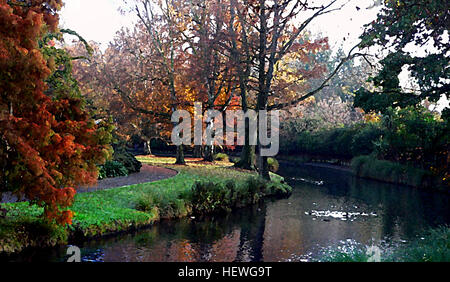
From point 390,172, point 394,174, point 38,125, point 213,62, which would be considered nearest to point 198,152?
point 213,62

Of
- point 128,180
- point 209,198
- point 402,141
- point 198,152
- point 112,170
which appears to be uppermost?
point 402,141

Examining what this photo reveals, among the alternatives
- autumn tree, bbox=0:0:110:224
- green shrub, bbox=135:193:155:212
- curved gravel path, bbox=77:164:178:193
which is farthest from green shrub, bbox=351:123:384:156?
autumn tree, bbox=0:0:110:224

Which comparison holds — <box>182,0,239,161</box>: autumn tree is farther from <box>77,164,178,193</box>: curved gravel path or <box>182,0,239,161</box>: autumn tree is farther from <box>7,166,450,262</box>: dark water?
<box>7,166,450,262</box>: dark water

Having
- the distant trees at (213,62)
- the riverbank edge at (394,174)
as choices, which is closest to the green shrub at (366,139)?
the riverbank edge at (394,174)

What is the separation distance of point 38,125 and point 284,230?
8.37 m

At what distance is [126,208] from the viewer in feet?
47.0

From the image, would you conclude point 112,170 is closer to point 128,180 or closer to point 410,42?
point 128,180

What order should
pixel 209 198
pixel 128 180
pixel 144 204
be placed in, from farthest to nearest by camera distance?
1. pixel 128 180
2. pixel 209 198
3. pixel 144 204

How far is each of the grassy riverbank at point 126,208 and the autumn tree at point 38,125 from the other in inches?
49.3

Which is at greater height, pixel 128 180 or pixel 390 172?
pixel 128 180

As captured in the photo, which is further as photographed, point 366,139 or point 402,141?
point 366,139
